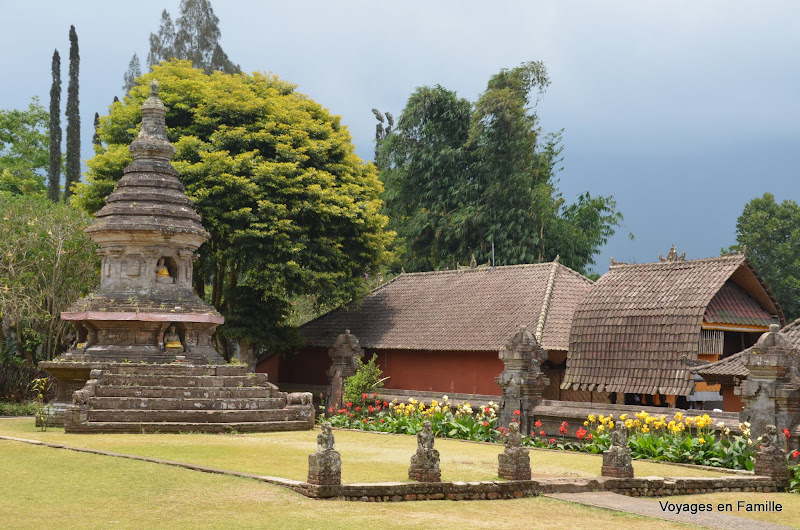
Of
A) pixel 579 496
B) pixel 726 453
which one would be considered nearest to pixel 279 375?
pixel 726 453

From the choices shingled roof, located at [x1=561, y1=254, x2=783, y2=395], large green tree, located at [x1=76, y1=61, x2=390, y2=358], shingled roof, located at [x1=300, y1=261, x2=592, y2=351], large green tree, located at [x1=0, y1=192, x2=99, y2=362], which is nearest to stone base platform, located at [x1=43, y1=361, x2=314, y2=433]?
large green tree, located at [x1=76, y1=61, x2=390, y2=358]

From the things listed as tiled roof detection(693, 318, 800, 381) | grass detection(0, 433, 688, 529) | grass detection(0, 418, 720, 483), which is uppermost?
tiled roof detection(693, 318, 800, 381)

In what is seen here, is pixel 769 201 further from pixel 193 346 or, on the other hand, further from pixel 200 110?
pixel 193 346

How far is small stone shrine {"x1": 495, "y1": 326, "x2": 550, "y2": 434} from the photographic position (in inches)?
756

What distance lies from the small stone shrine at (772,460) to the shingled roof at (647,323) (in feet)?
17.9

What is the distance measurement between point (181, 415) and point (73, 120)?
2445cm

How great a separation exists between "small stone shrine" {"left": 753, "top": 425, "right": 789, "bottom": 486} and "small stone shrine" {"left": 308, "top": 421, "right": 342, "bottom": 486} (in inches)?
265

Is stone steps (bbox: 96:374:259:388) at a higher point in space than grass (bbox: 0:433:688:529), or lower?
higher

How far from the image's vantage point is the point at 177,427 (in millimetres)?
19281

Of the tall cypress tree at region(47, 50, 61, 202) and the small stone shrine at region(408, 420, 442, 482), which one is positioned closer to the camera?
the small stone shrine at region(408, 420, 442, 482)

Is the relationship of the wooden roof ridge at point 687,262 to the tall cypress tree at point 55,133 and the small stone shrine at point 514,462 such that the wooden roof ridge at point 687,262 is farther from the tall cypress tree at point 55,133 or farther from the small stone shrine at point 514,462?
the tall cypress tree at point 55,133

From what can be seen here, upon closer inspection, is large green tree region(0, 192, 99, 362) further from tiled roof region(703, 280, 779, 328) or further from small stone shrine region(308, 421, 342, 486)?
small stone shrine region(308, 421, 342, 486)

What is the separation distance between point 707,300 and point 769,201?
2738cm

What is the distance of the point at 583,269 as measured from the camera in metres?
42.3
